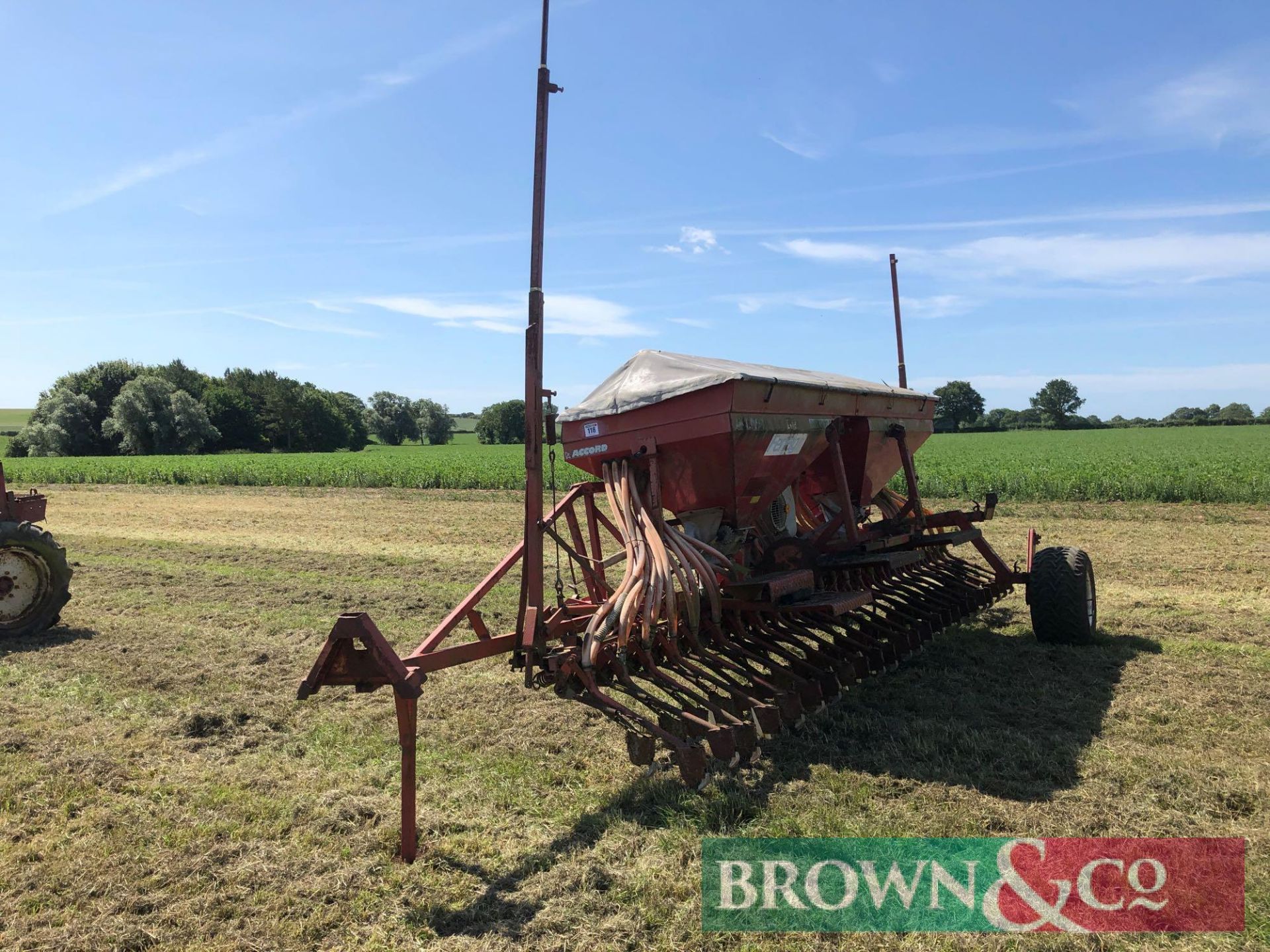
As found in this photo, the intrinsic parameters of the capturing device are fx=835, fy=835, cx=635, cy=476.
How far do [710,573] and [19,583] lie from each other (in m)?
6.47

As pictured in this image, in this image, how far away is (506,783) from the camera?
4258mm

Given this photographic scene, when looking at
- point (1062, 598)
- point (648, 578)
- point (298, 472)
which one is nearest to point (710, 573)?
point (648, 578)

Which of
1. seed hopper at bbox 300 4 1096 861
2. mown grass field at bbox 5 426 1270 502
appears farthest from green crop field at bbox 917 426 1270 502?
seed hopper at bbox 300 4 1096 861

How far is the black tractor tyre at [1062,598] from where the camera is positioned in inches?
255

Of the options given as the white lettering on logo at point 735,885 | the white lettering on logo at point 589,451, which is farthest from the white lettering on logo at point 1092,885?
the white lettering on logo at point 589,451

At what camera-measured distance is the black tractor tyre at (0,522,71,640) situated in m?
7.31

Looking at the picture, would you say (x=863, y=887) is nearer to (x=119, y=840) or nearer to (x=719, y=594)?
(x=719, y=594)

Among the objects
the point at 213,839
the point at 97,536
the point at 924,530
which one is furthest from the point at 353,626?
the point at 97,536

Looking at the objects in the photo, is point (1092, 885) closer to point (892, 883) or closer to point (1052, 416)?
point (892, 883)

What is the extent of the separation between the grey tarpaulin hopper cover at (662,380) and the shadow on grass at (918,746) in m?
2.07

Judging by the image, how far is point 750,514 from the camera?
18.9ft

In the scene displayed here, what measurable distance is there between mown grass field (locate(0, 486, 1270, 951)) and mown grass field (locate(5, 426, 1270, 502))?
8983 mm

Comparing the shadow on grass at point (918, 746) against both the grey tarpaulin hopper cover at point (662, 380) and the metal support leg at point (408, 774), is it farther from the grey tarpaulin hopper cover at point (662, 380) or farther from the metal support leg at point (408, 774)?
the grey tarpaulin hopper cover at point (662, 380)

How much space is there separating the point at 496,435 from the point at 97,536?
178 ft
